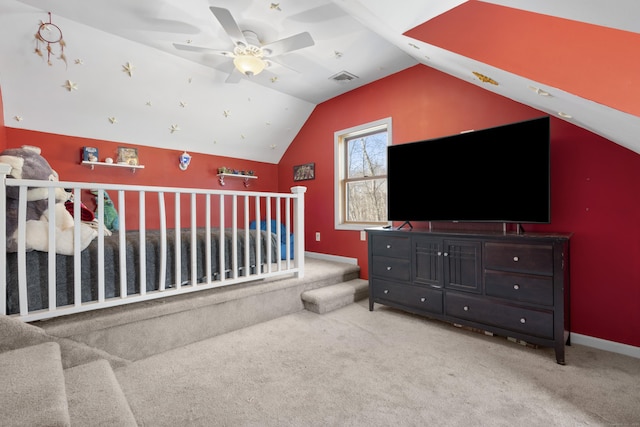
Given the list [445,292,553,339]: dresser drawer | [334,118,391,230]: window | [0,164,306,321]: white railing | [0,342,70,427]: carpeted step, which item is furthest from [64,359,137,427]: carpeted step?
[334,118,391,230]: window

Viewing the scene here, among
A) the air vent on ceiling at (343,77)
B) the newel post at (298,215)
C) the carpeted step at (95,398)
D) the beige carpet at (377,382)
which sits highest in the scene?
the air vent on ceiling at (343,77)

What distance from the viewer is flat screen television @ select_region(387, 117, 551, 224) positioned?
209 cm

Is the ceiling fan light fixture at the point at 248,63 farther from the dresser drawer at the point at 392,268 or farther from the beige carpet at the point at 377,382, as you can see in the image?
the beige carpet at the point at 377,382

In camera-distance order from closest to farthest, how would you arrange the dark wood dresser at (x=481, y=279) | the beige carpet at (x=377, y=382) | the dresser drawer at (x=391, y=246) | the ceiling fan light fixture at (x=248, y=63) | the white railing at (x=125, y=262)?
the beige carpet at (x=377, y=382) → the white railing at (x=125, y=262) → the dark wood dresser at (x=481, y=279) → the ceiling fan light fixture at (x=248, y=63) → the dresser drawer at (x=391, y=246)

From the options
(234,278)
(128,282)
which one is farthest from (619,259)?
(128,282)

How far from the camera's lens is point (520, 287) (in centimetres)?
202

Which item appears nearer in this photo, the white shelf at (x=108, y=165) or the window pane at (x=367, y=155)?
the white shelf at (x=108, y=165)

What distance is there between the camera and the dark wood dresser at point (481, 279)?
1.91 metres

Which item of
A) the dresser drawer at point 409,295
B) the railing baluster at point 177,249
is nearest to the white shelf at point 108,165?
the railing baluster at point 177,249

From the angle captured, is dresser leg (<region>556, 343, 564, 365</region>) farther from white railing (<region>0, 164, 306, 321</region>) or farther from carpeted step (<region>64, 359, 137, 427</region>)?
carpeted step (<region>64, 359, 137, 427</region>)

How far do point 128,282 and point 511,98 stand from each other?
3.32 m

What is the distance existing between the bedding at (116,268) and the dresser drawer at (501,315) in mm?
1712

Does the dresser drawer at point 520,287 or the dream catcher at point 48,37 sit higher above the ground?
the dream catcher at point 48,37

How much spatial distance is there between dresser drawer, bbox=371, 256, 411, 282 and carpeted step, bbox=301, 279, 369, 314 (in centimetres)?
42
